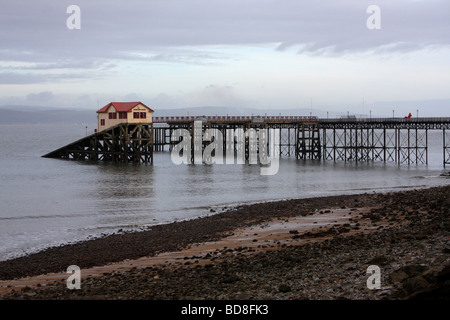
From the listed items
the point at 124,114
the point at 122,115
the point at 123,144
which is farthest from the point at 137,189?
the point at 122,115

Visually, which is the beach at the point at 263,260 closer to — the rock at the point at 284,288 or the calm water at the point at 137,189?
the rock at the point at 284,288

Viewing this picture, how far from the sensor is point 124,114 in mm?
65688

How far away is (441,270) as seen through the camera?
1195cm

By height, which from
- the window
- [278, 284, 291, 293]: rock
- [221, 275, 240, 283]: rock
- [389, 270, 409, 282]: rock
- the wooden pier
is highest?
the window

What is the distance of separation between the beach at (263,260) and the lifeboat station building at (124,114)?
41528 mm

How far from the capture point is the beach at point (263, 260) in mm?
12766

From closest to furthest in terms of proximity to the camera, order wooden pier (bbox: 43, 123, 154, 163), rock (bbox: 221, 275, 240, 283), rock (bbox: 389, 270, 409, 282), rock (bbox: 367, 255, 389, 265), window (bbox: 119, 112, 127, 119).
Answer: rock (bbox: 389, 270, 409, 282)
rock (bbox: 367, 255, 389, 265)
rock (bbox: 221, 275, 240, 283)
wooden pier (bbox: 43, 123, 154, 163)
window (bbox: 119, 112, 127, 119)

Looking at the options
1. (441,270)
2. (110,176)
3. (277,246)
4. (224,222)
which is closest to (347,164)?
(110,176)

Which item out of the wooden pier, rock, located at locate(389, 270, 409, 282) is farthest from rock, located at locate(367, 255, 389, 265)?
the wooden pier

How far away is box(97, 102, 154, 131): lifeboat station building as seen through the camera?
215 feet

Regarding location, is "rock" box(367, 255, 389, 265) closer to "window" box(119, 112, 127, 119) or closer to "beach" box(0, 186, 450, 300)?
"beach" box(0, 186, 450, 300)

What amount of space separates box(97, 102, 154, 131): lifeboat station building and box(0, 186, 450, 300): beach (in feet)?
136

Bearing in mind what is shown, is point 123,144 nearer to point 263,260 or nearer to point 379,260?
point 263,260

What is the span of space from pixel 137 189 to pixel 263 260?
2678 centimetres
